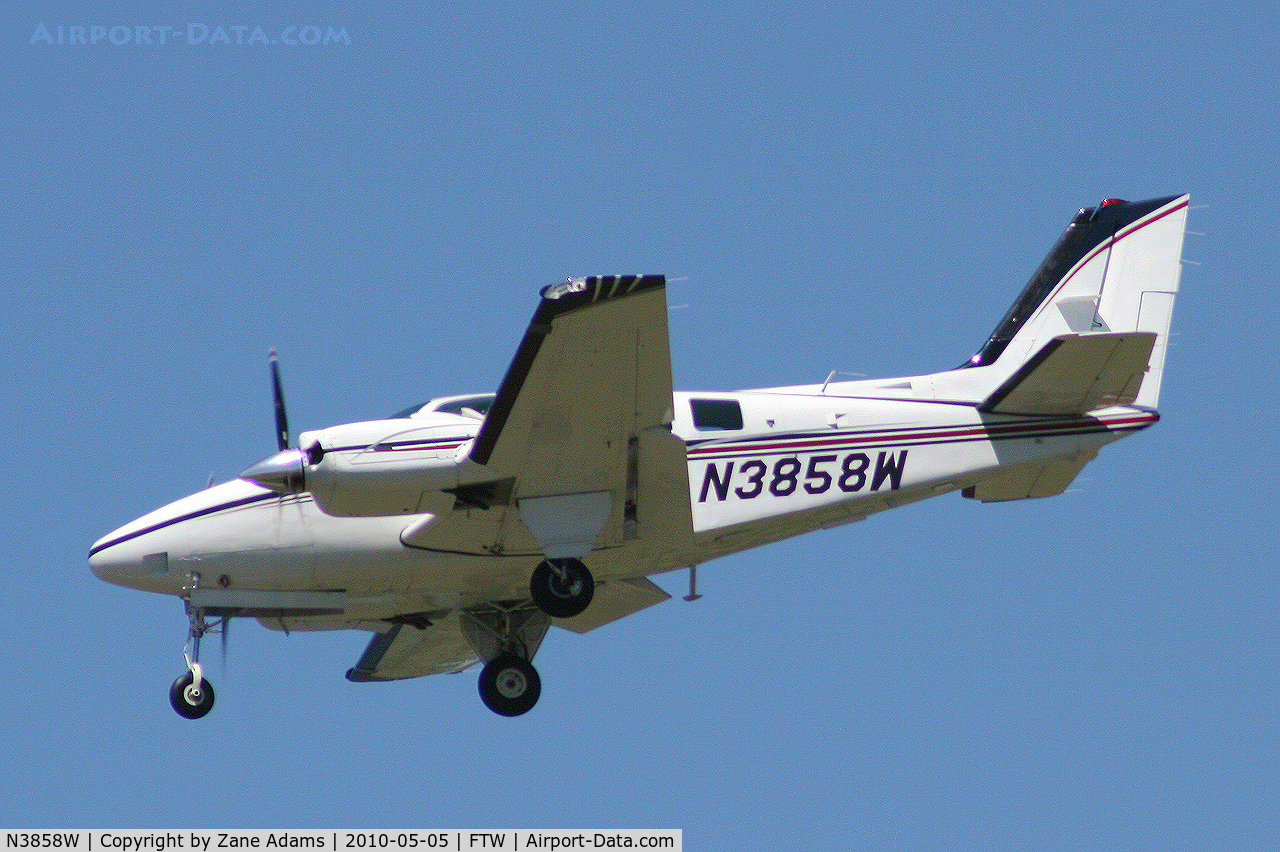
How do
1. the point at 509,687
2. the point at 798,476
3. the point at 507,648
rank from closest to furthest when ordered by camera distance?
the point at 798,476, the point at 509,687, the point at 507,648

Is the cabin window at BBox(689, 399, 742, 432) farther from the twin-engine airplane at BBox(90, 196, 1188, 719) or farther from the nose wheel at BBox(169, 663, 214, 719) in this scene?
the nose wheel at BBox(169, 663, 214, 719)

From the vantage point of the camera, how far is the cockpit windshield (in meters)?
18.2

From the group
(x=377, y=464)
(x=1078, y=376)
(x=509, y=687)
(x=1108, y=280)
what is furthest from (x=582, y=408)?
(x=1108, y=280)

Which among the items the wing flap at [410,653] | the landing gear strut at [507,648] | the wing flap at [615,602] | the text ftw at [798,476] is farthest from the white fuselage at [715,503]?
the wing flap at [410,653]

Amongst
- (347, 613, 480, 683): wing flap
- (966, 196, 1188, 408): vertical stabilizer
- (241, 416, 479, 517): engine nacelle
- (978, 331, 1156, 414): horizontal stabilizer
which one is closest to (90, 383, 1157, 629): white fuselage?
(978, 331, 1156, 414): horizontal stabilizer

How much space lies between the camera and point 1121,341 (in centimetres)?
1872

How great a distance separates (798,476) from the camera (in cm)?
1900

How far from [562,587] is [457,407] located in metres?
2.32

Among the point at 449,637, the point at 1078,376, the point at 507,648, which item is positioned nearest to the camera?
the point at 1078,376

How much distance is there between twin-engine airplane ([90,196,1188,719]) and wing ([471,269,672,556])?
0.02 m

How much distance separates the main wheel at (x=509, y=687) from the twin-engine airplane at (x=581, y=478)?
1.0 inches

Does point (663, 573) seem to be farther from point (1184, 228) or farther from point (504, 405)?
point (1184, 228)

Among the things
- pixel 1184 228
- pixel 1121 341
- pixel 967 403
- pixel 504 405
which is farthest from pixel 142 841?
pixel 1184 228

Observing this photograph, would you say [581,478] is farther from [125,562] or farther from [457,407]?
[125,562]
